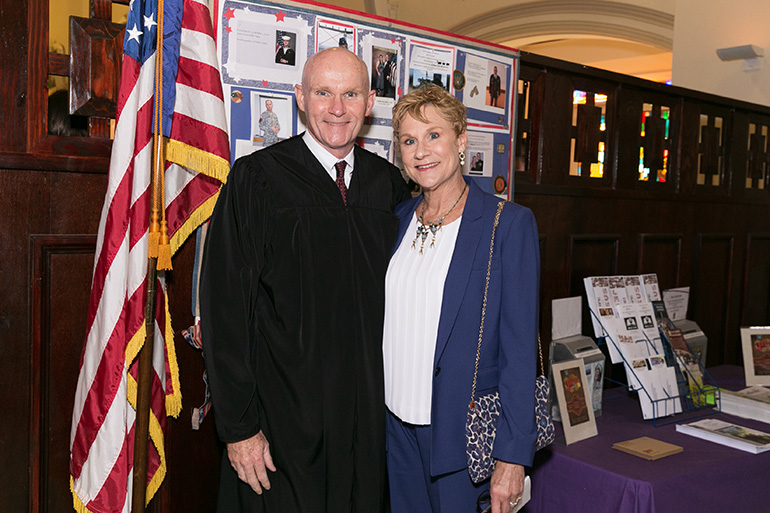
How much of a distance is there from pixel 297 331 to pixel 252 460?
401mm

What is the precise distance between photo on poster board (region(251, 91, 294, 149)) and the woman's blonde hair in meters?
0.55

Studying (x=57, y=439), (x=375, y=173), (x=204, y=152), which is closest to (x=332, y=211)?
(x=375, y=173)

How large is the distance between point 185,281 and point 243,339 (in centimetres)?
58

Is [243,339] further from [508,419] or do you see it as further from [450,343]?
[508,419]

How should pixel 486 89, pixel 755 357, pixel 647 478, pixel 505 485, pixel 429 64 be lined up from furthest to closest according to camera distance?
pixel 755 357 < pixel 486 89 < pixel 429 64 < pixel 647 478 < pixel 505 485

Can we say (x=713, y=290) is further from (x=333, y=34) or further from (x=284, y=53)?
(x=284, y=53)

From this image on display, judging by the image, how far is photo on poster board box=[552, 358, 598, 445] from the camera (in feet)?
8.93

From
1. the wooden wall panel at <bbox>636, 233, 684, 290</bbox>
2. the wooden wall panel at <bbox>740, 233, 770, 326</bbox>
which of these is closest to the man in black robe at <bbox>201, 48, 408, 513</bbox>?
the wooden wall panel at <bbox>636, 233, 684, 290</bbox>

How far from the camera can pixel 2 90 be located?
6.58 feet

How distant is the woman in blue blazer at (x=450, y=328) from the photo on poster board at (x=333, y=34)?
0.58 m

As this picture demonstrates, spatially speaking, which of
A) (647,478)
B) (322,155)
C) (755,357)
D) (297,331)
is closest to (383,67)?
(322,155)

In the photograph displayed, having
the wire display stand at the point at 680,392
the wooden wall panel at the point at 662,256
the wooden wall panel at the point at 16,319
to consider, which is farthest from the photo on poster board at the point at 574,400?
the wooden wall panel at the point at 16,319

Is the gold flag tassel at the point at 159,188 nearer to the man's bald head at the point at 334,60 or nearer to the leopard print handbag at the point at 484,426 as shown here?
the man's bald head at the point at 334,60

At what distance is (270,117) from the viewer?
7.89 ft
